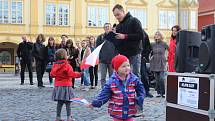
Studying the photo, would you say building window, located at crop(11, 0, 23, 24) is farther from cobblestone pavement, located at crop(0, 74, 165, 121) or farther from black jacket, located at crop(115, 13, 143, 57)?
black jacket, located at crop(115, 13, 143, 57)

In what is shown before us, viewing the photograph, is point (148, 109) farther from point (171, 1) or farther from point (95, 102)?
point (171, 1)

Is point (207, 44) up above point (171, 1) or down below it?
below

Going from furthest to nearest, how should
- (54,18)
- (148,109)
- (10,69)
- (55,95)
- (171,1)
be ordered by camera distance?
(171,1), (54,18), (10,69), (148,109), (55,95)

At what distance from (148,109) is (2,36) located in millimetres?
31140

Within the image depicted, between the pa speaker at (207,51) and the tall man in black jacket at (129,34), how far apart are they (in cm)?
242

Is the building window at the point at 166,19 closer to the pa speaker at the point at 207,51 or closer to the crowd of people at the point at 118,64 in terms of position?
the crowd of people at the point at 118,64

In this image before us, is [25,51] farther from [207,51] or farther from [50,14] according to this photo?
[50,14]

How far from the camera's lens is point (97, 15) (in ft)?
137

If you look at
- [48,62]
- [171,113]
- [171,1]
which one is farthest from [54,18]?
[171,113]

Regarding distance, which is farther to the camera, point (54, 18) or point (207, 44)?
point (54, 18)

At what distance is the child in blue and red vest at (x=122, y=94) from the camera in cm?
505

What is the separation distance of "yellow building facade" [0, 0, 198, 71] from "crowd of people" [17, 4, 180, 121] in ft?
78.3

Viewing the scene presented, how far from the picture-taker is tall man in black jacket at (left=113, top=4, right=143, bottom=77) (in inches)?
291

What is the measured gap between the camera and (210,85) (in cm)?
465
